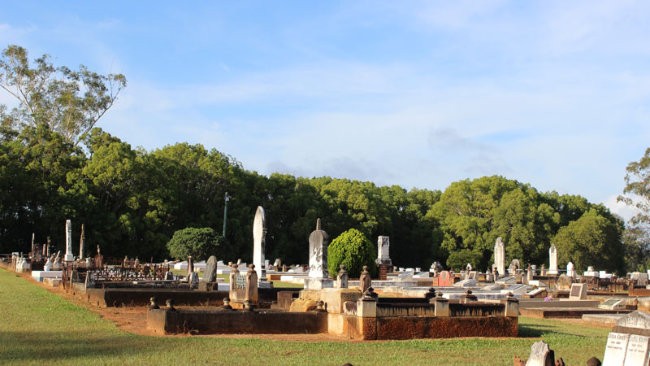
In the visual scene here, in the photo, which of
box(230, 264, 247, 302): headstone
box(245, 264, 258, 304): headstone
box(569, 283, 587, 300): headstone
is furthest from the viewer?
box(569, 283, 587, 300): headstone

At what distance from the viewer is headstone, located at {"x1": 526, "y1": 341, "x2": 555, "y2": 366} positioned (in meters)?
8.95

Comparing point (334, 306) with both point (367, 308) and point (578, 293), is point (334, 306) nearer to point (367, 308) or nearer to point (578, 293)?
point (367, 308)

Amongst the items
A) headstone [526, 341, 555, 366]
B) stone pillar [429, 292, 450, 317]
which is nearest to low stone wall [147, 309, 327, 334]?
stone pillar [429, 292, 450, 317]

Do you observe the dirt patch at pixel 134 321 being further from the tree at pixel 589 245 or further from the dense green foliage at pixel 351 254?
the tree at pixel 589 245

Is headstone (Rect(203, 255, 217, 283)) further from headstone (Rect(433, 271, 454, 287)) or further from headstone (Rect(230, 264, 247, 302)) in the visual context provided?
headstone (Rect(433, 271, 454, 287))

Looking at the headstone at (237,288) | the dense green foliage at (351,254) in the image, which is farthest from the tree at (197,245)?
the headstone at (237,288)

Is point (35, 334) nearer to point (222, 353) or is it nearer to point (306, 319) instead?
point (222, 353)

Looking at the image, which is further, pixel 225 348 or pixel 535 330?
pixel 535 330

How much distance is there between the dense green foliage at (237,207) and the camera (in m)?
50.5

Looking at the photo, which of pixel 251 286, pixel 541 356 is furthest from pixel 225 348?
pixel 251 286

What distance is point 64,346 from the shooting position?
12.6m

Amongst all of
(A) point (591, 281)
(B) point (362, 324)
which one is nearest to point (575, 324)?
(B) point (362, 324)

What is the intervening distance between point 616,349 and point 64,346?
823 cm

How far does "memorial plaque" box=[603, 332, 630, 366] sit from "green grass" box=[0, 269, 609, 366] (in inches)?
115
